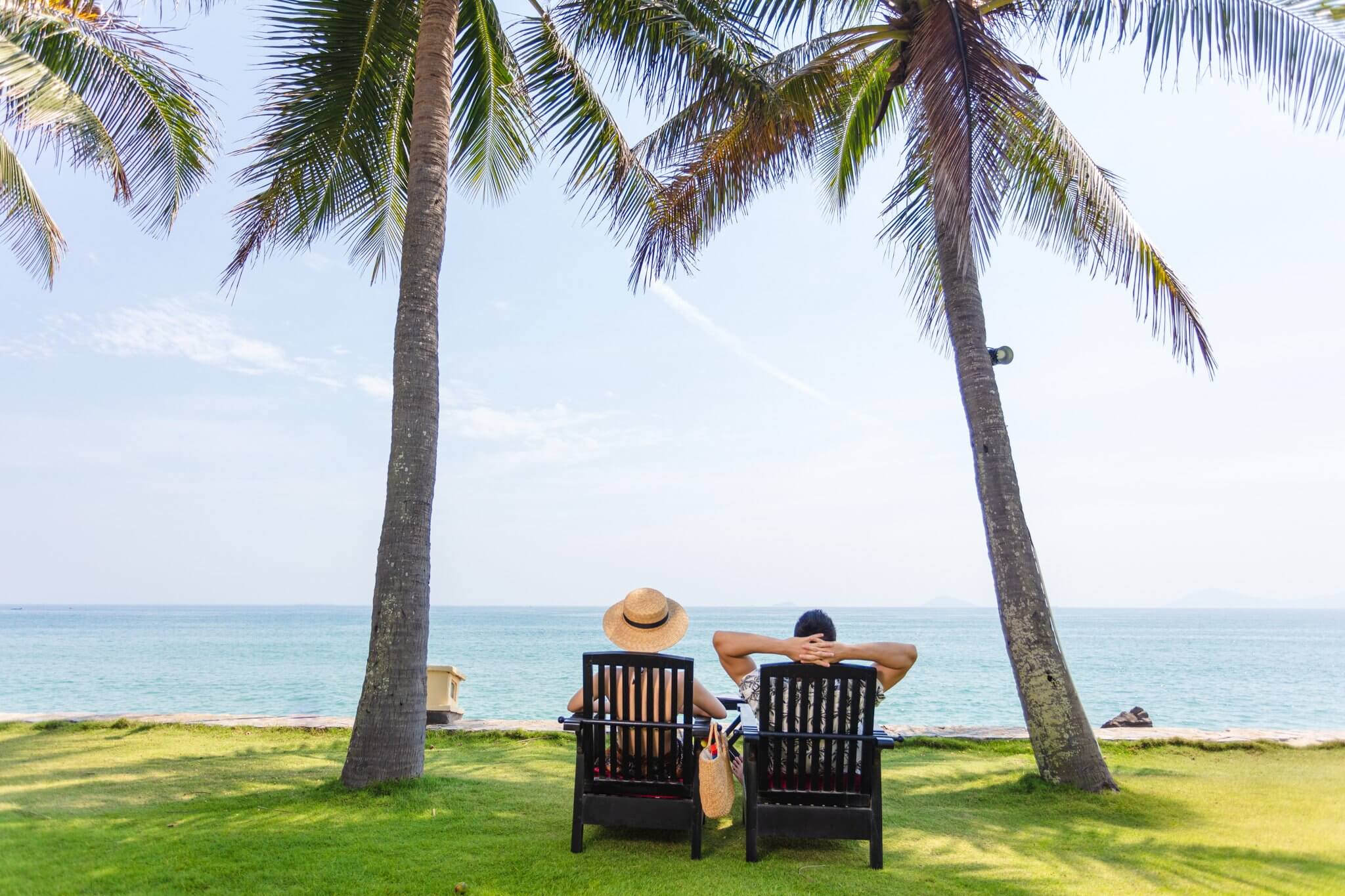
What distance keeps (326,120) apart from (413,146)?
2136mm

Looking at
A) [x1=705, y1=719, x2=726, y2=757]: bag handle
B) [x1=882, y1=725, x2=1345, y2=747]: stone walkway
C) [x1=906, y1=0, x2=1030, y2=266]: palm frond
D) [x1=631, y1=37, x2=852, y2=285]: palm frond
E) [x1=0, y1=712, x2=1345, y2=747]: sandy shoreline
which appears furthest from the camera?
[x1=631, y1=37, x2=852, y2=285]: palm frond

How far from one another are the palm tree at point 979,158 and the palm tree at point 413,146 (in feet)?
2.10

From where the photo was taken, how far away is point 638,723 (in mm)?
4160

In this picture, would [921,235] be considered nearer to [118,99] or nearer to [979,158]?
[979,158]

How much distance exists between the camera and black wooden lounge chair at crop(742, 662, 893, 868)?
4.07 meters

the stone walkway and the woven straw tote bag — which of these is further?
the stone walkway

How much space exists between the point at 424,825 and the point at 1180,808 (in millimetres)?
4653

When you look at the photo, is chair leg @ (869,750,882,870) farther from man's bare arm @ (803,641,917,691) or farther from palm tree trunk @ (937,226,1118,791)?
palm tree trunk @ (937,226,1118,791)

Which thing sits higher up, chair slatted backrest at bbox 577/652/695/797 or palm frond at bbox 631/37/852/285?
palm frond at bbox 631/37/852/285

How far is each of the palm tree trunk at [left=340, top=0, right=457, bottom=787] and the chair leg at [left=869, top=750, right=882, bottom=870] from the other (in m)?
2.83

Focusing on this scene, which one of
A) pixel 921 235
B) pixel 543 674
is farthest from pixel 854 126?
pixel 543 674

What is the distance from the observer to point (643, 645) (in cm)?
442

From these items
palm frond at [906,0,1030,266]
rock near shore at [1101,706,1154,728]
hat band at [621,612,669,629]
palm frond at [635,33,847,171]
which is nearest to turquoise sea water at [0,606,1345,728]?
rock near shore at [1101,706,1154,728]

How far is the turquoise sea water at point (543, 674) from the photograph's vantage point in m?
26.1
